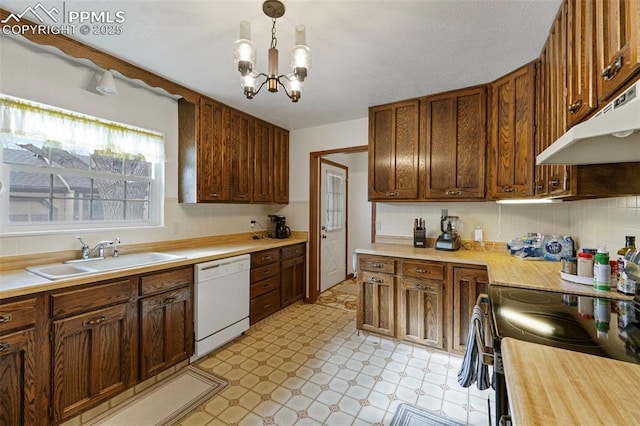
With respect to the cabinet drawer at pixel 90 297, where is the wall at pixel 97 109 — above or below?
above

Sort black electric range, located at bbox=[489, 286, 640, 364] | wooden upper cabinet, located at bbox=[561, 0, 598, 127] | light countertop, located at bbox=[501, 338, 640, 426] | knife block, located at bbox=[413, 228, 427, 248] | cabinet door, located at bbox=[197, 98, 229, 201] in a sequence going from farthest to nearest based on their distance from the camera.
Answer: knife block, located at bbox=[413, 228, 427, 248] < cabinet door, located at bbox=[197, 98, 229, 201] < wooden upper cabinet, located at bbox=[561, 0, 598, 127] < black electric range, located at bbox=[489, 286, 640, 364] < light countertop, located at bbox=[501, 338, 640, 426]

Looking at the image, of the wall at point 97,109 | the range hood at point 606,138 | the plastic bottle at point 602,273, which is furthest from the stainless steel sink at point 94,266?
the plastic bottle at point 602,273

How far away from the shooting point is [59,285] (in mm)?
1526

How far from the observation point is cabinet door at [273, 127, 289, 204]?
3.72 meters

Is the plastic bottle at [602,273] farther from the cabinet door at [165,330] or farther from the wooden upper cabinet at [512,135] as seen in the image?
the cabinet door at [165,330]

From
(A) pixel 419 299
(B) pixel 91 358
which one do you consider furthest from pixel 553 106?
(B) pixel 91 358

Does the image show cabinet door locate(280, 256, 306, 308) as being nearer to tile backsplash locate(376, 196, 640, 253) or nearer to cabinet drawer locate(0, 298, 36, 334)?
tile backsplash locate(376, 196, 640, 253)

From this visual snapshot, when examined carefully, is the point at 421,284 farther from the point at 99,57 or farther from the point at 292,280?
the point at 99,57

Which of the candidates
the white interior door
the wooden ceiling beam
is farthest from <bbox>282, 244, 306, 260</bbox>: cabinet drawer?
the wooden ceiling beam

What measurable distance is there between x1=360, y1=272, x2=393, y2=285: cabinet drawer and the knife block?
51 centimetres

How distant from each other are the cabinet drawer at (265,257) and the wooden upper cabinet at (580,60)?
2.61 meters

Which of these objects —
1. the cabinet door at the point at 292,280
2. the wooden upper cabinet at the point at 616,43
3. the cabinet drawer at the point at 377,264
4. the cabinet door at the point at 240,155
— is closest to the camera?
the wooden upper cabinet at the point at 616,43

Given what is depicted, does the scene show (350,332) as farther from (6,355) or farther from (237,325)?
(6,355)

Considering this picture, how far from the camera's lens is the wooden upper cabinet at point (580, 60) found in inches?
41.7
